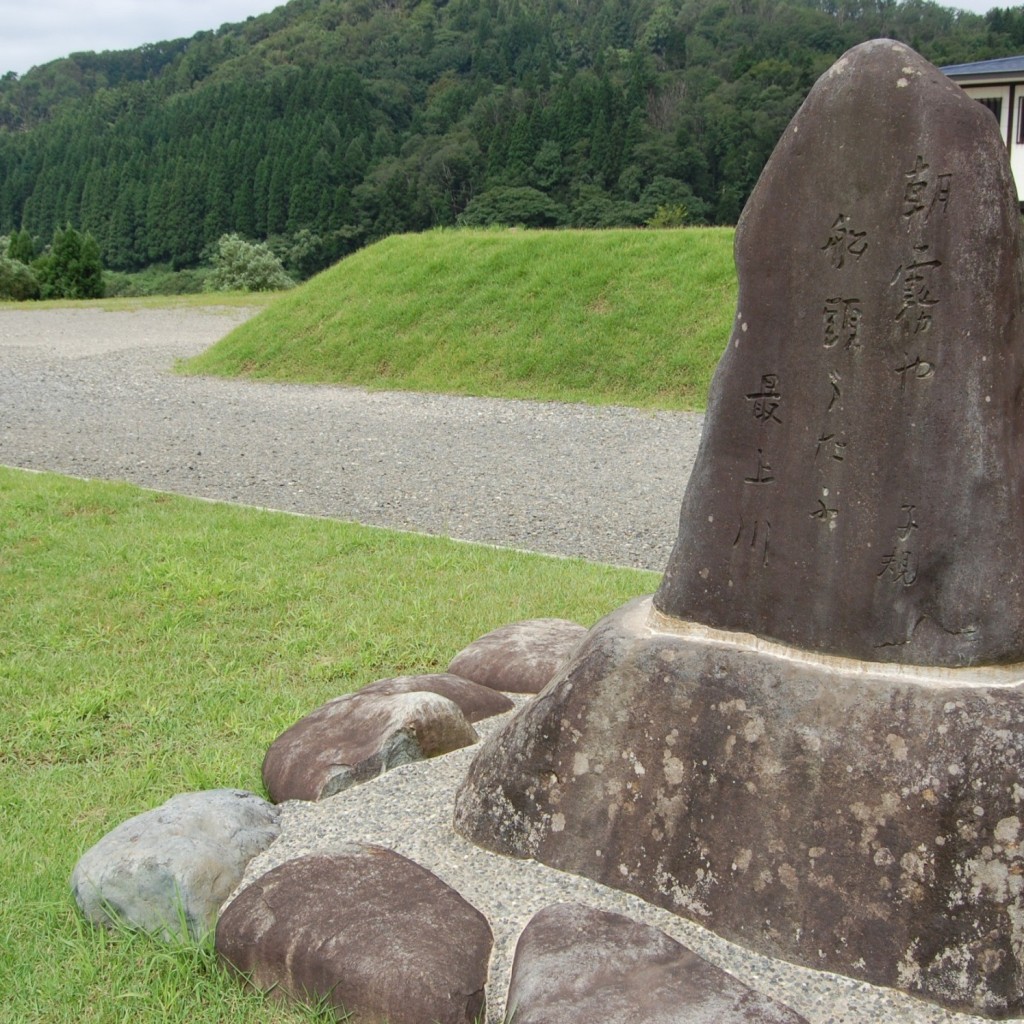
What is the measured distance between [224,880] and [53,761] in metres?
1.31

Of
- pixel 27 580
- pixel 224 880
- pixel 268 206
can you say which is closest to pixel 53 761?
pixel 224 880

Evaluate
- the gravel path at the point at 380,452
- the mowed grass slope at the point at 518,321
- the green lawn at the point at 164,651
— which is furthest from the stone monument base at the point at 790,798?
the mowed grass slope at the point at 518,321

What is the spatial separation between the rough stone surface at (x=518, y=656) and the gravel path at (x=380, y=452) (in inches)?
69.1

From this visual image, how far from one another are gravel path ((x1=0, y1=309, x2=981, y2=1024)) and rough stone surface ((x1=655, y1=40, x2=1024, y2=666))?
2.61ft

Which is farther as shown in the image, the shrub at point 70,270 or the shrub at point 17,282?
the shrub at point 70,270

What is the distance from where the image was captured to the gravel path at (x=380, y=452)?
23.2ft

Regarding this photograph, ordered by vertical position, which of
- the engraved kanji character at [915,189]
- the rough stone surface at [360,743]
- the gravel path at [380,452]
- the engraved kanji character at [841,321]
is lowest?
the rough stone surface at [360,743]

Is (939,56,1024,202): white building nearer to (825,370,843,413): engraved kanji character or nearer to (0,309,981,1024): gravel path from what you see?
(0,309,981,1024): gravel path

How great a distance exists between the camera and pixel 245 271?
97.6 ft

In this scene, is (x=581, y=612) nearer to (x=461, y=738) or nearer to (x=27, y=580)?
(x=461, y=738)

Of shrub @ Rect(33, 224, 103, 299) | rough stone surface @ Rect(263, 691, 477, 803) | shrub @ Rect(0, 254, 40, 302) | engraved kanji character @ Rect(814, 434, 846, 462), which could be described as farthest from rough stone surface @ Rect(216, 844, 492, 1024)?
shrub @ Rect(33, 224, 103, 299)

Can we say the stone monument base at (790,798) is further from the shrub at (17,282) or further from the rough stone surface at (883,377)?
the shrub at (17,282)

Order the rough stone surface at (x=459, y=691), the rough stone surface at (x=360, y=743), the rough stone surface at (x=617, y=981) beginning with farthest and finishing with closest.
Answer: the rough stone surface at (x=459, y=691) → the rough stone surface at (x=360, y=743) → the rough stone surface at (x=617, y=981)

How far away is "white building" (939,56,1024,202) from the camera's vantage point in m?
17.7
